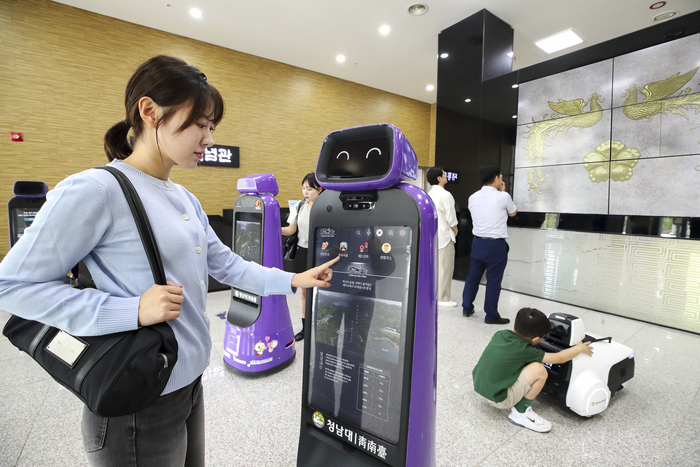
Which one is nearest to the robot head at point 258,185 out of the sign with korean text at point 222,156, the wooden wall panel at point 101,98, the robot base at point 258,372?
the robot base at point 258,372

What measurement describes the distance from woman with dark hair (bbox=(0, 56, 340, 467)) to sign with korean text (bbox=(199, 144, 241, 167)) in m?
5.24

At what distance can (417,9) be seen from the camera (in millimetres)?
4688

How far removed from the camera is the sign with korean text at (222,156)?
18.6ft

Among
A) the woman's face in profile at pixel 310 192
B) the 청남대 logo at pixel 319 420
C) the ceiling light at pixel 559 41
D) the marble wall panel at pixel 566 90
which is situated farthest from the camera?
the ceiling light at pixel 559 41

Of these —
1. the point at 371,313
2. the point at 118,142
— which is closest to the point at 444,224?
the point at 371,313

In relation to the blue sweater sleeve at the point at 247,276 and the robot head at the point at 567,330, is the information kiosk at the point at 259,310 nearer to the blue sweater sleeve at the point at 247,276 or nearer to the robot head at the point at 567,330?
the blue sweater sleeve at the point at 247,276

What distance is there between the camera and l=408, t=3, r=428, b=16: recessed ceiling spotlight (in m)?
4.61

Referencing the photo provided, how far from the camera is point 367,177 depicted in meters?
1.02

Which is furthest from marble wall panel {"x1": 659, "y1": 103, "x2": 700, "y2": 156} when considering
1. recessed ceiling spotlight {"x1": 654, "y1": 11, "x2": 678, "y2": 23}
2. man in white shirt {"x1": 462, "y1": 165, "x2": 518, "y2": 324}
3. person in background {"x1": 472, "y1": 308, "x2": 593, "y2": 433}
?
person in background {"x1": 472, "y1": 308, "x2": 593, "y2": 433}

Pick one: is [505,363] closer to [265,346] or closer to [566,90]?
[265,346]

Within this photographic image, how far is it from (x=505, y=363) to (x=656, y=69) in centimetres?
383

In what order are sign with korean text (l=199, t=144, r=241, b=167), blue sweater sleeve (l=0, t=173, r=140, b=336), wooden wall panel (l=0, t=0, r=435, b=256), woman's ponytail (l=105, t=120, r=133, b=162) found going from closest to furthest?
blue sweater sleeve (l=0, t=173, r=140, b=336)
woman's ponytail (l=105, t=120, r=133, b=162)
wooden wall panel (l=0, t=0, r=435, b=256)
sign with korean text (l=199, t=144, r=241, b=167)

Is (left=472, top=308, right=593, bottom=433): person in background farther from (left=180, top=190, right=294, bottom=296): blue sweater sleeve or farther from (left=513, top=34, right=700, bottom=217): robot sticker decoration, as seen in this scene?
(left=513, top=34, right=700, bottom=217): robot sticker decoration

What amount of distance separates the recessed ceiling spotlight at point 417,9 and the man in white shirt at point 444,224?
2.54 metres
